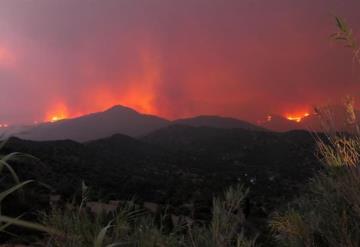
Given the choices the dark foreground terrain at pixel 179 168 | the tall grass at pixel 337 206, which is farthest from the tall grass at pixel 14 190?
the dark foreground terrain at pixel 179 168

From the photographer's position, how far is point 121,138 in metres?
79.0

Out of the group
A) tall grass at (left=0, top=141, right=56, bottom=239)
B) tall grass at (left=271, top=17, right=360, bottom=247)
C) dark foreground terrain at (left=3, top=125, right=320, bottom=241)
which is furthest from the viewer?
dark foreground terrain at (left=3, top=125, right=320, bottom=241)

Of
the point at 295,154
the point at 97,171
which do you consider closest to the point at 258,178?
the point at 295,154

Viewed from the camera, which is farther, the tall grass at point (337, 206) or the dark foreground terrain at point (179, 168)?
the dark foreground terrain at point (179, 168)

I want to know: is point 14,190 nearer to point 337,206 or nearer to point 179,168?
point 337,206

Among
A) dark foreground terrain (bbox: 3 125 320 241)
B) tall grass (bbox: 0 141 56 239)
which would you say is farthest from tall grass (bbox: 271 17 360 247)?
dark foreground terrain (bbox: 3 125 320 241)

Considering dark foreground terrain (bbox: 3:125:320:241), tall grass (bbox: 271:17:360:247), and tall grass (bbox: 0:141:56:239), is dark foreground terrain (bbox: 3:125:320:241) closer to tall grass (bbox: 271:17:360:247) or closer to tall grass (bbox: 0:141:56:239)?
tall grass (bbox: 271:17:360:247)

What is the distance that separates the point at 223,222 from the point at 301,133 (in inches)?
2775

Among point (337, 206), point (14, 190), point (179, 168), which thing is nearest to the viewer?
point (14, 190)

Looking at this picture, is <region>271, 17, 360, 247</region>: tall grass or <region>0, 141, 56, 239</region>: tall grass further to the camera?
<region>271, 17, 360, 247</region>: tall grass

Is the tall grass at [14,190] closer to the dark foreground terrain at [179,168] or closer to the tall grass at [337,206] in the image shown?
the tall grass at [337,206]

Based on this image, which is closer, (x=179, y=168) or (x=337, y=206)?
(x=337, y=206)

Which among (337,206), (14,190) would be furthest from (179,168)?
(14,190)

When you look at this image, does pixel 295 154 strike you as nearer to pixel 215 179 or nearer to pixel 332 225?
pixel 215 179
